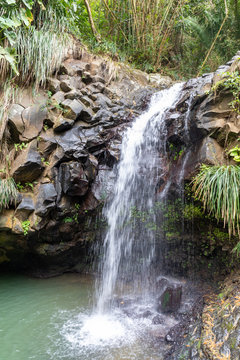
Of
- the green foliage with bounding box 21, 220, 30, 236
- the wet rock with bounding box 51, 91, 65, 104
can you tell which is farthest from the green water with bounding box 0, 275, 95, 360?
the wet rock with bounding box 51, 91, 65, 104

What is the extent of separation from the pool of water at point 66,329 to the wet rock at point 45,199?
1.44 meters

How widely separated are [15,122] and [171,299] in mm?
4056

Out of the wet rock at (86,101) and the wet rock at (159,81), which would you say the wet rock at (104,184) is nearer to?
the wet rock at (86,101)

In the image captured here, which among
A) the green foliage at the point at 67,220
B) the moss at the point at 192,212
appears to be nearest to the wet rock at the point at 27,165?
the green foliage at the point at 67,220

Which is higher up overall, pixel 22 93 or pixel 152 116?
pixel 22 93

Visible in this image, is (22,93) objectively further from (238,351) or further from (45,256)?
(238,351)

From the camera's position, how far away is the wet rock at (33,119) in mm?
4441

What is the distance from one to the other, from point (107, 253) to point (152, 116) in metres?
Result: 3.17

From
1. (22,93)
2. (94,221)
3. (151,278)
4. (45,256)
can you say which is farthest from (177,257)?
(22,93)

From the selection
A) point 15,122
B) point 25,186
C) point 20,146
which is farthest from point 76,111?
point 25,186

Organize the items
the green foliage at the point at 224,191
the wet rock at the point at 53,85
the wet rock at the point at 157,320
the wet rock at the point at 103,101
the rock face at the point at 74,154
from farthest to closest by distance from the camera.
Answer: the wet rock at the point at 103,101 < the wet rock at the point at 53,85 < the rock face at the point at 74,154 < the wet rock at the point at 157,320 < the green foliage at the point at 224,191

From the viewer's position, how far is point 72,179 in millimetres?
4234

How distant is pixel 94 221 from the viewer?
462 centimetres

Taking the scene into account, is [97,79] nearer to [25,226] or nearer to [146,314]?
[25,226]
